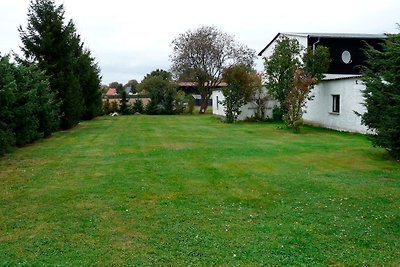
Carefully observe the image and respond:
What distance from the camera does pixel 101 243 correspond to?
16.4ft

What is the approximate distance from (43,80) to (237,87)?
13068 millimetres

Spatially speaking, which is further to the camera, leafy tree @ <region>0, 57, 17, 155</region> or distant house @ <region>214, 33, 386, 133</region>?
distant house @ <region>214, 33, 386, 133</region>

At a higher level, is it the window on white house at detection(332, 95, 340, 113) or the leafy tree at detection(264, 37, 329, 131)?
the leafy tree at detection(264, 37, 329, 131)

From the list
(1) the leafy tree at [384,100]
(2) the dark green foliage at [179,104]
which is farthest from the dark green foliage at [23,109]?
(2) the dark green foliage at [179,104]

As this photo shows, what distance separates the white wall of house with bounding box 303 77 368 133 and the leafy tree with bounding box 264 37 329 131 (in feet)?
3.39

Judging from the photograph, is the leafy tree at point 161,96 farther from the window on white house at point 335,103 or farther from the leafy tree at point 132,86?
the leafy tree at point 132,86

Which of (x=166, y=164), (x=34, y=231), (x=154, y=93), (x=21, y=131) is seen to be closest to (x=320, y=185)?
(x=166, y=164)

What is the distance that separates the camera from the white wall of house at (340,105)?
19.1m

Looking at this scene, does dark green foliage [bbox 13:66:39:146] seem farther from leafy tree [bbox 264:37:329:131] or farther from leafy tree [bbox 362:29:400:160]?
leafy tree [bbox 264:37:329:131]

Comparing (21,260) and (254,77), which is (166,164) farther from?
(254,77)

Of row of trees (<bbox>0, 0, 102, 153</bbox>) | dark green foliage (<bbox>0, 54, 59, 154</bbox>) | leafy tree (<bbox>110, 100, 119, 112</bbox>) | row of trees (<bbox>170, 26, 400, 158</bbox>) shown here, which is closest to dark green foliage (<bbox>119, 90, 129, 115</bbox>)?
leafy tree (<bbox>110, 100, 119, 112</bbox>)

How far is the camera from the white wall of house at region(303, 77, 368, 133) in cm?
1912

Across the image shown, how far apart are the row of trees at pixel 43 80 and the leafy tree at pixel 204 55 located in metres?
22.1

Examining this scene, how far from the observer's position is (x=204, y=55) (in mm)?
43875
